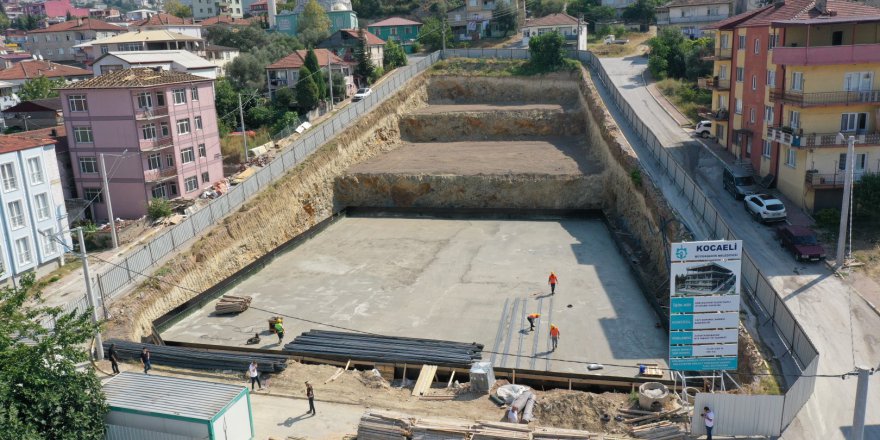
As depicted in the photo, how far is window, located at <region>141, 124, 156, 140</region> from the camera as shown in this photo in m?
47.4

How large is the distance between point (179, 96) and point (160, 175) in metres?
6.31

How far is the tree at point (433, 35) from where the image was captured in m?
96.2

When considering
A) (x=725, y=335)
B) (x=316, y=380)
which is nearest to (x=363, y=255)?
(x=316, y=380)

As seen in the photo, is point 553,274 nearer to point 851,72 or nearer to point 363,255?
point 363,255

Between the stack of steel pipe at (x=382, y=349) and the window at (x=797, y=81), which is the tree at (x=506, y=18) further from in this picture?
the stack of steel pipe at (x=382, y=349)

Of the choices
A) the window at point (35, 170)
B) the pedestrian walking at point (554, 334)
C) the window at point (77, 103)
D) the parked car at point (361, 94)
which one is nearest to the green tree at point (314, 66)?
the parked car at point (361, 94)

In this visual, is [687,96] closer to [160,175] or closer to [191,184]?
[191,184]

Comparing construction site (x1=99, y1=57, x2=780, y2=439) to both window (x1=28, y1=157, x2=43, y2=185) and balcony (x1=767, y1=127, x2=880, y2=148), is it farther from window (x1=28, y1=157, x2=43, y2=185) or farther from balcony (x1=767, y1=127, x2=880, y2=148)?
window (x1=28, y1=157, x2=43, y2=185)

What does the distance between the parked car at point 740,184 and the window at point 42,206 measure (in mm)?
38995

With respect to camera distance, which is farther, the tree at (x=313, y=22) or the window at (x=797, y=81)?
the tree at (x=313, y=22)

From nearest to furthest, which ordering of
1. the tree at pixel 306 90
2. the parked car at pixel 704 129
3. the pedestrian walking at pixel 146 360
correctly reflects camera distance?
the pedestrian walking at pixel 146 360 → the parked car at pixel 704 129 → the tree at pixel 306 90

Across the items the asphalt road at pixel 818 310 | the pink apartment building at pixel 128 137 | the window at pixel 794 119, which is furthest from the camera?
the pink apartment building at pixel 128 137

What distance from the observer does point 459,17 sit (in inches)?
4250

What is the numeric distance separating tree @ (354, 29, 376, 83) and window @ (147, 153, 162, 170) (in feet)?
114
